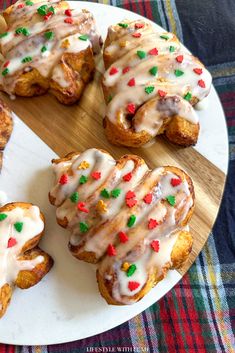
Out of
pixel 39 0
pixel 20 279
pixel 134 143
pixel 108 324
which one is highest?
pixel 39 0

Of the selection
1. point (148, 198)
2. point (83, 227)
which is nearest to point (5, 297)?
point (83, 227)

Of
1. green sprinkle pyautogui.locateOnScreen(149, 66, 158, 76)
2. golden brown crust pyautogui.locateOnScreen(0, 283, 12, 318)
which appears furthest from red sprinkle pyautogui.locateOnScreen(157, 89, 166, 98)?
golden brown crust pyautogui.locateOnScreen(0, 283, 12, 318)

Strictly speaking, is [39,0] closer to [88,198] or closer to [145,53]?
[145,53]

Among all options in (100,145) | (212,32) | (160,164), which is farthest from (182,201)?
(212,32)

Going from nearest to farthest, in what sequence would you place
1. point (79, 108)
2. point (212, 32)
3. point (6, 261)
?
point (6, 261) → point (79, 108) → point (212, 32)

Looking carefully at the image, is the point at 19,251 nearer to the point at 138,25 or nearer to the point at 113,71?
the point at 113,71

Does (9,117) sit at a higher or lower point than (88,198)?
higher

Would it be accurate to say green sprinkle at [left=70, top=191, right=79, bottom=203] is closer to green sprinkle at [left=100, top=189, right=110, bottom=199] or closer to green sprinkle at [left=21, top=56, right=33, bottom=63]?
green sprinkle at [left=100, top=189, right=110, bottom=199]
